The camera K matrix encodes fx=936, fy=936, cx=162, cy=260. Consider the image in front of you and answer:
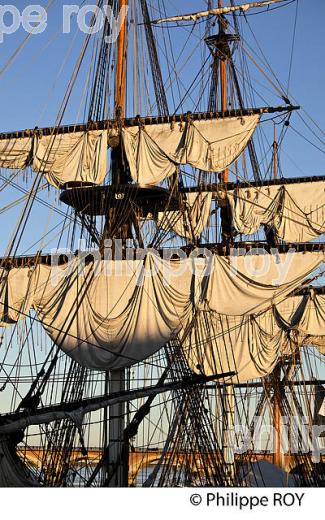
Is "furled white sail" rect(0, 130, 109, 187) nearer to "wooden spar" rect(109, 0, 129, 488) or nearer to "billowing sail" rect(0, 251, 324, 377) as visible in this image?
"wooden spar" rect(109, 0, 129, 488)

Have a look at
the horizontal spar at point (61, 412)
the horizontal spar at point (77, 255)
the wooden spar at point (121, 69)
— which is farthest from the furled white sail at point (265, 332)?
the horizontal spar at point (61, 412)

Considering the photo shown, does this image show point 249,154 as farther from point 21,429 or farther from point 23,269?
point 21,429

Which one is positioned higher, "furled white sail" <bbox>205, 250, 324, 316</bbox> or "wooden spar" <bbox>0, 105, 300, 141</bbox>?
"wooden spar" <bbox>0, 105, 300, 141</bbox>

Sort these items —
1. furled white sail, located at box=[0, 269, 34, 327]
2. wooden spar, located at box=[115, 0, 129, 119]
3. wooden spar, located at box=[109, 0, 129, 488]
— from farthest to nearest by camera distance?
wooden spar, located at box=[115, 0, 129, 119]
furled white sail, located at box=[0, 269, 34, 327]
wooden spar, located at box=[109, 0, 129, 488]

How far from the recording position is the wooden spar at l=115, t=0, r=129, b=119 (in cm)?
3205

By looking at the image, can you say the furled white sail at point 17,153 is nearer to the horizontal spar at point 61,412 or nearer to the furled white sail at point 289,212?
the horizontal spar at point 61,412

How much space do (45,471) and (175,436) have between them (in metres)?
4.59

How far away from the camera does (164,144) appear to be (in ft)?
100

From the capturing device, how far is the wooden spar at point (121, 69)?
3205 centimetres

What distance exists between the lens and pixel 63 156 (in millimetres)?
30781

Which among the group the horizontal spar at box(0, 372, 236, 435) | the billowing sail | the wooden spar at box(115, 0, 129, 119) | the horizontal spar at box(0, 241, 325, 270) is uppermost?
the wooden spar at box(115, 0, 129, 119)

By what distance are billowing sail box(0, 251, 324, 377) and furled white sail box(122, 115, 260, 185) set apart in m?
3.24

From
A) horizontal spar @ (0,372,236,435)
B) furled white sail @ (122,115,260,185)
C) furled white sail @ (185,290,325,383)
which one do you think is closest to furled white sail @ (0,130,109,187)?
furled white sail @ (122,115,260,185)

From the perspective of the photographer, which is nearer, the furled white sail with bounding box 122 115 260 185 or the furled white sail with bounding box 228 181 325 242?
the furled white sail with bounding box 122 115 260 185
